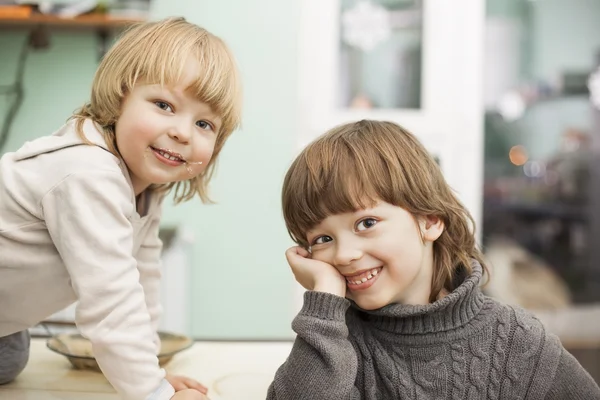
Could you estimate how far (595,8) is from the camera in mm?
3814

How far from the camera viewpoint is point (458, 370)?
98 centimetres

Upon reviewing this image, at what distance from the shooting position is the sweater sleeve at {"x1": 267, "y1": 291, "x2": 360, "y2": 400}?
2.99 feet

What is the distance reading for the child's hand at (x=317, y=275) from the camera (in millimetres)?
966

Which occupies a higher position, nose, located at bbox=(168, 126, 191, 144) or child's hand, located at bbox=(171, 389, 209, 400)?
nose, located at bbox=(168, 126, 191, 144)

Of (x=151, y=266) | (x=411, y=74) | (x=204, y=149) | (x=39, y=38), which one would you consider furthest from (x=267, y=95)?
(x=204, y=149)

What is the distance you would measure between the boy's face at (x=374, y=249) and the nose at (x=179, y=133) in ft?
0.86

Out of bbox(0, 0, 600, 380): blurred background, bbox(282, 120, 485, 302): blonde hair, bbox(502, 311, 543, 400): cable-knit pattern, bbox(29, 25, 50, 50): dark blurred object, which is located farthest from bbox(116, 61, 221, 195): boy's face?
bbox(29, 25, 50, 50): dark blurred object

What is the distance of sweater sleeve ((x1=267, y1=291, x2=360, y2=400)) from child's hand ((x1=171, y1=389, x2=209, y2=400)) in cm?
10

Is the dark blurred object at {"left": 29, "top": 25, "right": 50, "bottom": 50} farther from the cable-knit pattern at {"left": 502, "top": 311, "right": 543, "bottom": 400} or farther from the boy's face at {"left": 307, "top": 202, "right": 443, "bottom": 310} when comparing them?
the cable-knit pattern at {"left": 502, "top": 311, "right": 543, "bottom": 400}

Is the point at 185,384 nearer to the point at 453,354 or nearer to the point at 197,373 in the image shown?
the point at 197,373

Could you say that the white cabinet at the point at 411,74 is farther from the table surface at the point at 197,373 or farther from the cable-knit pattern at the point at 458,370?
the cable-knit pattern at the point at 458,370

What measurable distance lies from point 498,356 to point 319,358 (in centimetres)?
28

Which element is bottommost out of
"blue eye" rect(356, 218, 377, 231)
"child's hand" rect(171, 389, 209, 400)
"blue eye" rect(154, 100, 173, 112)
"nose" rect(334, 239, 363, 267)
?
"child's hand" rect(171, 389, 209, 400)

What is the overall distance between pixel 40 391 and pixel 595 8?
3.78 meters
